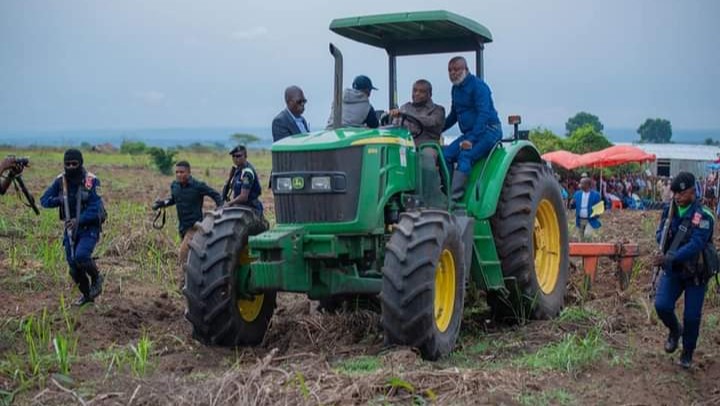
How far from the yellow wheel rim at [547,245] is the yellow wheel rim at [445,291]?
7.16ft

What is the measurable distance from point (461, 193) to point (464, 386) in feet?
10.0

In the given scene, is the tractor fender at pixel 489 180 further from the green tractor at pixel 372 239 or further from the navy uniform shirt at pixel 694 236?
the navy uniform shirt at pixel 694 236

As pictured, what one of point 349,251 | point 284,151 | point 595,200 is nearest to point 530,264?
point 349,251

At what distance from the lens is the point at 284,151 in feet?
26.6

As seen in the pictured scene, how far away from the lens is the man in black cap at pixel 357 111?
877 centimetres

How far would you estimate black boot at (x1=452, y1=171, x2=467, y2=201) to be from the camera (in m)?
9.04

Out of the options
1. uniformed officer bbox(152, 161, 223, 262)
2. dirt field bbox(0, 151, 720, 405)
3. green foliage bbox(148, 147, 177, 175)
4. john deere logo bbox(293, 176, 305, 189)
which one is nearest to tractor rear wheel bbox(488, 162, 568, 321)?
dirt field bbox(0, 151, 720, 405)

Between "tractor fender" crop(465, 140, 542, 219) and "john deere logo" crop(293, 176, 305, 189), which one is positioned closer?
"john deere logo" crop(293, 176, 305, 189)

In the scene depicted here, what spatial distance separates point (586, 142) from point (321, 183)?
3244 centimetres

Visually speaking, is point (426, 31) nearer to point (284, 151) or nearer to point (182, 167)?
point (284, 151)

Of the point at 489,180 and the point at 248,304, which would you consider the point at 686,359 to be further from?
the point at 248,304

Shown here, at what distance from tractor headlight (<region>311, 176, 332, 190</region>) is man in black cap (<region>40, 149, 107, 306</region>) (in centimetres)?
312

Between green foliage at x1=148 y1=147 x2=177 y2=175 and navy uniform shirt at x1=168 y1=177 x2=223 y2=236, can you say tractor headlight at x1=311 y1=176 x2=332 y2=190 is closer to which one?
navy uniform shirt at x1=168 y1=177 x2=223 y2=236

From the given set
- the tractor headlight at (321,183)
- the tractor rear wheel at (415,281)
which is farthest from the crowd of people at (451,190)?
the tractor rear wheel at (415,281)
